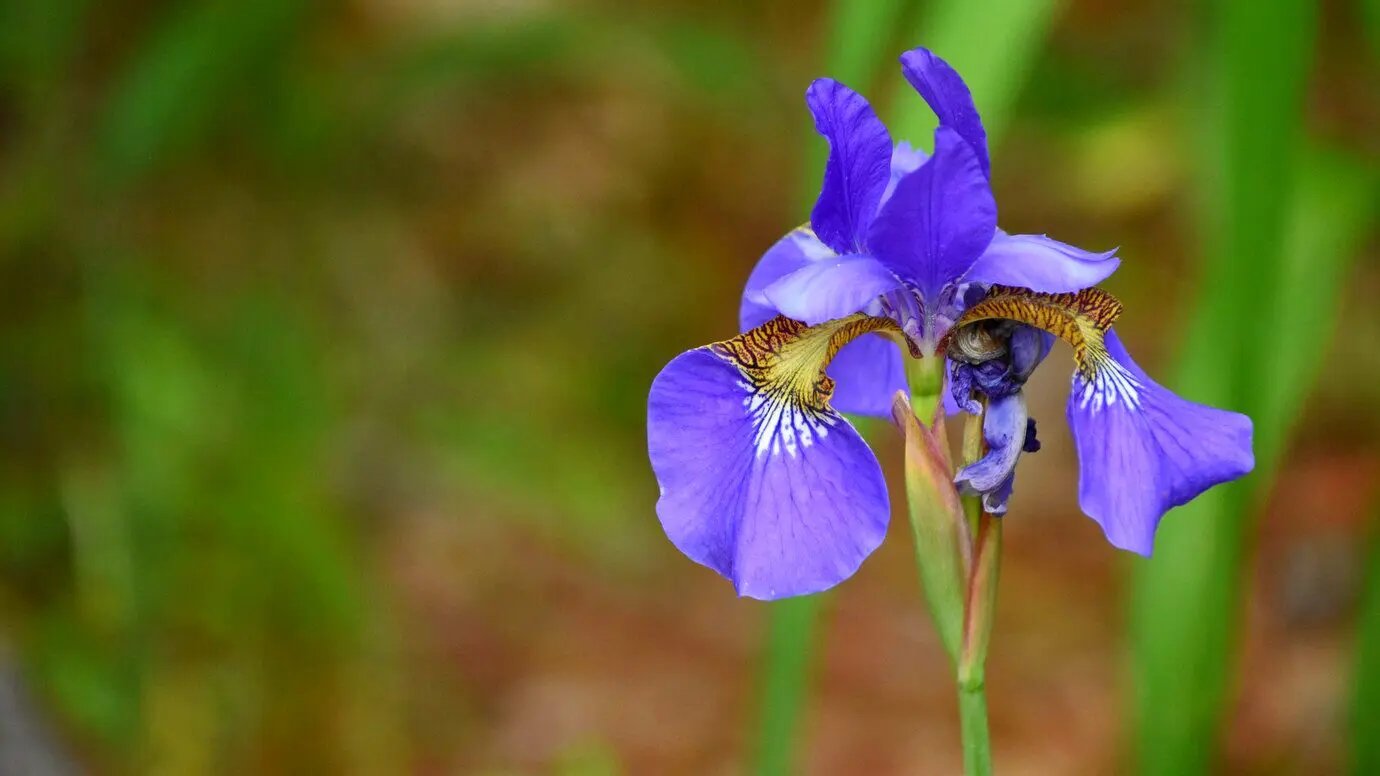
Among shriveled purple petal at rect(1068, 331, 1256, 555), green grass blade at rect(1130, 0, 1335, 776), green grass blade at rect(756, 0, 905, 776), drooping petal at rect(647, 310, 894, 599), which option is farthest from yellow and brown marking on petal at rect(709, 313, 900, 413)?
green grass blade at rect(1130, 0, 1335, 776)

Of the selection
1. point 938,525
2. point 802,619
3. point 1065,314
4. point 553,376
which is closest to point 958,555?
point 938,525

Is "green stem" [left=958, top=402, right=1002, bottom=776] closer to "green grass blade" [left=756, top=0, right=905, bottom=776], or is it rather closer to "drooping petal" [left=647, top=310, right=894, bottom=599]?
"drooping petal" [left=647, top=310, right=894, bottom=599]

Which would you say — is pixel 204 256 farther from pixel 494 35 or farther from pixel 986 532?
pixel 986 532

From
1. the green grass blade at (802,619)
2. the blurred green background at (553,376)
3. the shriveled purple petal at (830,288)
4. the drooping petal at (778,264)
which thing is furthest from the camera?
the blurred green background at (553,376)

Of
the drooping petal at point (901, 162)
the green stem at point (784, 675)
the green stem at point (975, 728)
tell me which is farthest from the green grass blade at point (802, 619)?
the green stem at point (975, 728)

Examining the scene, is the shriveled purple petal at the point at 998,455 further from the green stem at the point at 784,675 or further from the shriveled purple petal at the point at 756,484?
the green stem at the point at 784,675

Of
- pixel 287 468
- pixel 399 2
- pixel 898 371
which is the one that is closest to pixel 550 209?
pixel 399 2
